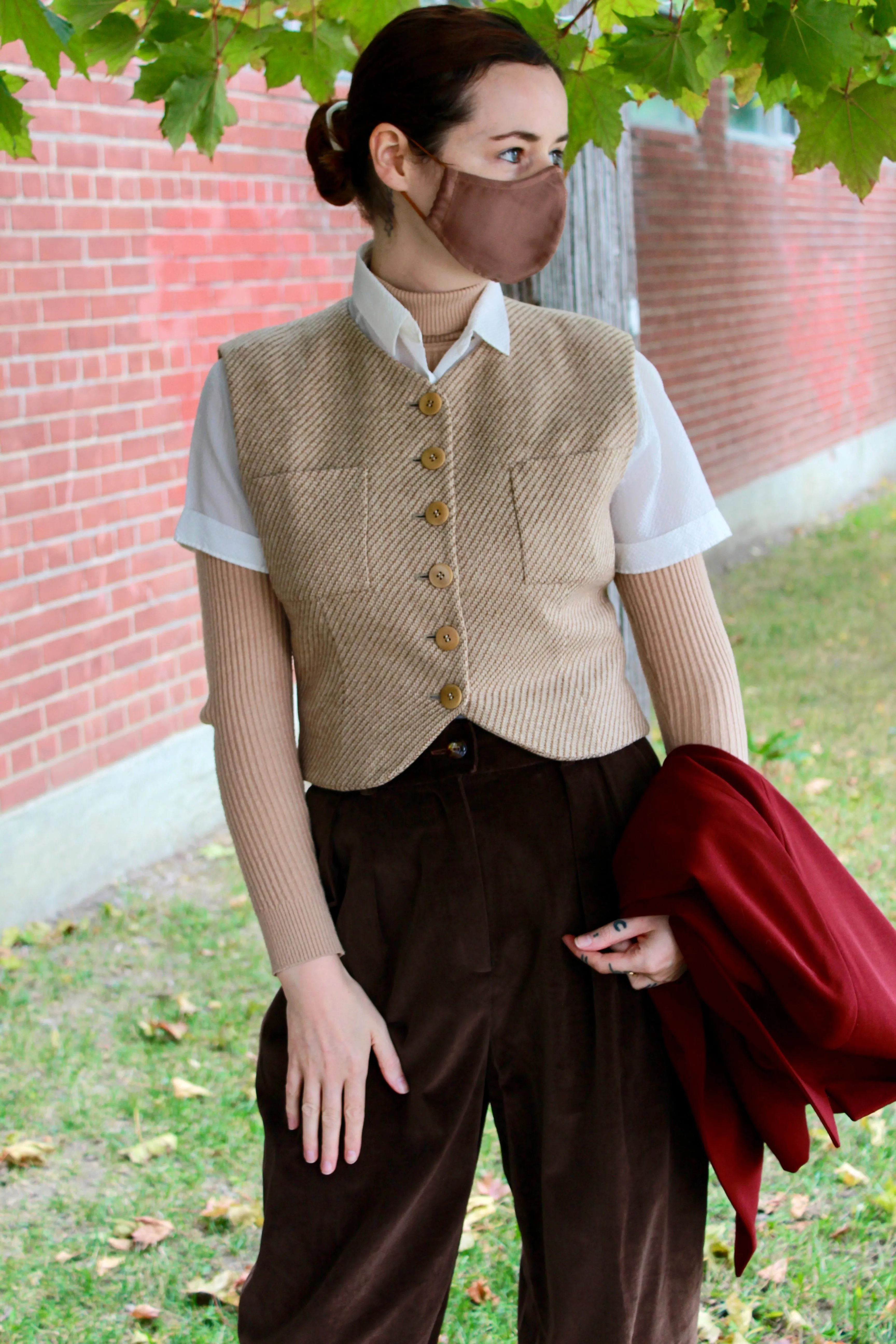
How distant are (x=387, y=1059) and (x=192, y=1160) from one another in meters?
1.79

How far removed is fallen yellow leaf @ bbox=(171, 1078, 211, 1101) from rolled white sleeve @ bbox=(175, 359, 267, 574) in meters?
2.20

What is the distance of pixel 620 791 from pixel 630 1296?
63 cm

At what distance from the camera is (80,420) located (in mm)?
4266

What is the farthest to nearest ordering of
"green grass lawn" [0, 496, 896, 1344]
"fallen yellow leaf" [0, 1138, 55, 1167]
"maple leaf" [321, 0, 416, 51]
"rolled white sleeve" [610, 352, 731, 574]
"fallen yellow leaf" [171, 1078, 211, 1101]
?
1. "fallen yellow leaf" [171, 1078, 211, 1101]
2. "fallen yellow leaf" [0, 1138, 55, 1167]
3. "green grass lawn" [0, 496, 896, 1344]
4. "maple leaf" [321, 0, 416, 51]
5. "rolled white sleeve" [610, 352, 731, 574]

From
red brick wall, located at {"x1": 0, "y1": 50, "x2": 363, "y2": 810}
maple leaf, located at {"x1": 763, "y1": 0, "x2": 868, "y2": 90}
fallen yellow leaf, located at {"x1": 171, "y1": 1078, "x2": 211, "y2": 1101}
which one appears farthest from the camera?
red brick wall, located at {"x1": 0, "y1": 50, "x2": 363, "y2": 810}

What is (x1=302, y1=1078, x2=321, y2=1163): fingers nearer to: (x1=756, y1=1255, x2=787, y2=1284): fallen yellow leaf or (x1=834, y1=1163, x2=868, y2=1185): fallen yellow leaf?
(x1=756, y1=1255, x2=787, y2=1284): fallen yellow leaf

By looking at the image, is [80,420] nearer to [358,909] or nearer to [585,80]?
[585,80]

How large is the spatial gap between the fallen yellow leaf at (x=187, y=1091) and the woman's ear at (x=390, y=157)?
254cm

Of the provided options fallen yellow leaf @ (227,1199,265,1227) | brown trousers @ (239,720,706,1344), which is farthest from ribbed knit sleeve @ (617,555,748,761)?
fallen yellow leaf @ (227,1199,265,1227)

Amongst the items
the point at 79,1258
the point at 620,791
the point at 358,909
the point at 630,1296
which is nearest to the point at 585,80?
the point at 620,791

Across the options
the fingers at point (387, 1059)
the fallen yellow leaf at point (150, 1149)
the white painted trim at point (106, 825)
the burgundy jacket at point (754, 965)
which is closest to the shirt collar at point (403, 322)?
the burgundy jacket at point (754, 965)

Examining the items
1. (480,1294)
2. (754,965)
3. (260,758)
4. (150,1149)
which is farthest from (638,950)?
(150,1149)

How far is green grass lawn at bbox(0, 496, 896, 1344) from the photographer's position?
264 cm

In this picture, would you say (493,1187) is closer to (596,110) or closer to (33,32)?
(596,110)
